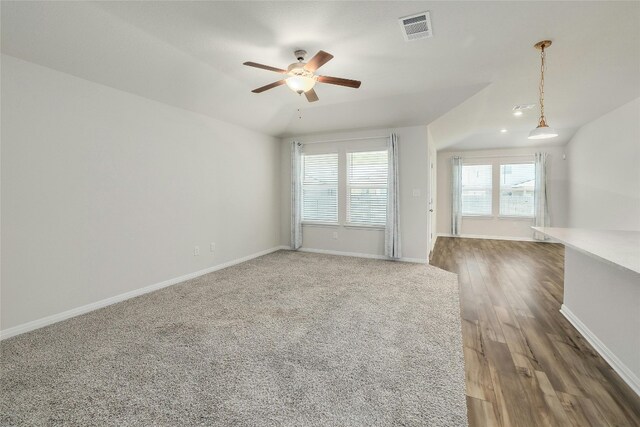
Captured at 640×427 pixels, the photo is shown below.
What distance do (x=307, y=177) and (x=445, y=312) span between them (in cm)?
388

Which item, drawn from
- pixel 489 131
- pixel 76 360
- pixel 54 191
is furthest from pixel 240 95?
pixel 489 131

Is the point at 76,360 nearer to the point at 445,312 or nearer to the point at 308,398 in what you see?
the point at 308,398

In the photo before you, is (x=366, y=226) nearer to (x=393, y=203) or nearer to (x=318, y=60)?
(x=393, y=203)

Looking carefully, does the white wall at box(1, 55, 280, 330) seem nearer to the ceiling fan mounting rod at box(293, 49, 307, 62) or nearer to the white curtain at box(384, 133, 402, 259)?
the ceiling fan mounting rod at box(293, 49, 307, 62)

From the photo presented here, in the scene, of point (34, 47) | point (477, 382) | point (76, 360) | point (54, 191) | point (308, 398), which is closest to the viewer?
point (308, 398)

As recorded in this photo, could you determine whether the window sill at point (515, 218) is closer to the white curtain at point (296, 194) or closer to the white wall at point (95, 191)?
the white curtain at point (296, 194)

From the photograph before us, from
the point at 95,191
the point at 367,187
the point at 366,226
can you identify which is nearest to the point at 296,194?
the point at 367,187

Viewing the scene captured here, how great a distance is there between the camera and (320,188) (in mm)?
5895

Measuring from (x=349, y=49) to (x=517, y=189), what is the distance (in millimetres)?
6874

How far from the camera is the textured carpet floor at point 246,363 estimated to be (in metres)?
1.58

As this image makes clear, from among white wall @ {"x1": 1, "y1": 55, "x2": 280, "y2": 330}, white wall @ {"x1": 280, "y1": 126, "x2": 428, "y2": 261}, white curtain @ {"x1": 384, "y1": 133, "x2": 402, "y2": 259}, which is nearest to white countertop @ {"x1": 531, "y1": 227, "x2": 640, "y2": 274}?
white wall @ {"x1": 280, "y1": 126, "x2": 428, "y2": 261}

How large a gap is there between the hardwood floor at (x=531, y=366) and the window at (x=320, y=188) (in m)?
2.81

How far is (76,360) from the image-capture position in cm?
209

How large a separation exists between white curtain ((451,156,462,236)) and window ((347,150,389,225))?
363cm
